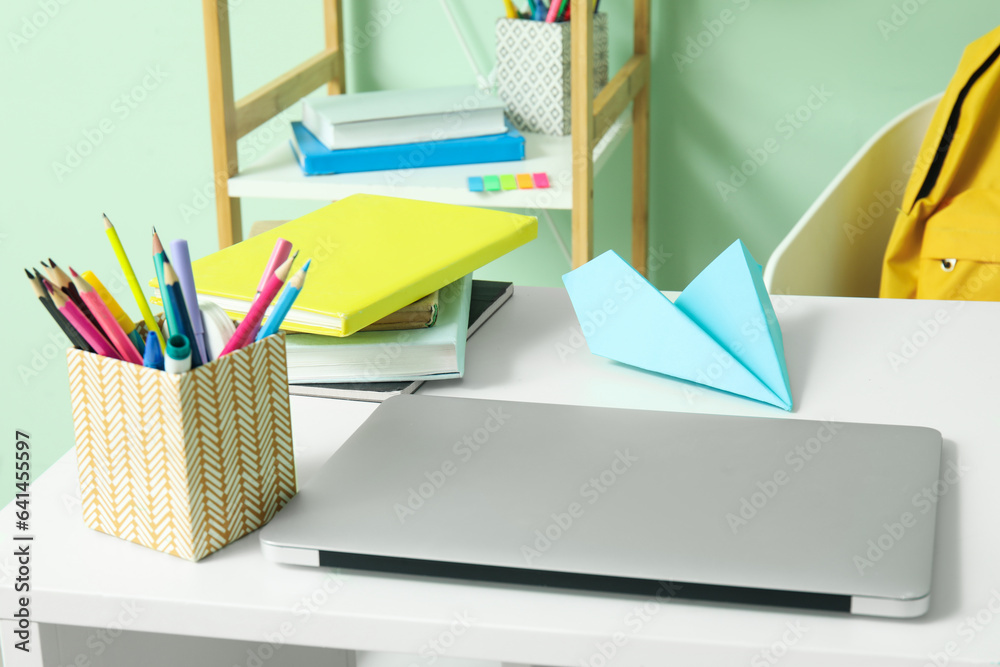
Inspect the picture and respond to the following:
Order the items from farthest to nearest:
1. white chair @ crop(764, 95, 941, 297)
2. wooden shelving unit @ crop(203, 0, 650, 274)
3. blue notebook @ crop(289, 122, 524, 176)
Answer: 1. blue notebook @ crop(289, 122, 524, 176)
2. wooden shelving unit @ crop(203, 0, 650, 274)
3. white chair @ crop(764, 95, 941, 297)

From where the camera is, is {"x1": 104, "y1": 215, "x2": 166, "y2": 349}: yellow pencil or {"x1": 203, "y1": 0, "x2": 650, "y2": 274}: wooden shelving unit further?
{"x1": 203, "y1": 0, "x2": 650, "y2": 274}: wooden shelving unit

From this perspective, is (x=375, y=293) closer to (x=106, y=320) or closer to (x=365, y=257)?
(x=365, y=257)

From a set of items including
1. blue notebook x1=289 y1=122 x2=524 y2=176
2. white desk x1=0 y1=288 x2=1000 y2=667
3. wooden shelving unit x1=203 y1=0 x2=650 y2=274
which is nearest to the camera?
white desk x1=0 y1=288 x2=1000 y2=667

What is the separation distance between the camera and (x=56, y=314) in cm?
51

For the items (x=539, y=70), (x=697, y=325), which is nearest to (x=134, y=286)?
(x=697, y=325)

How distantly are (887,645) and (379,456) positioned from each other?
291 millimetres

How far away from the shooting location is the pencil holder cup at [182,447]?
0.50 meters

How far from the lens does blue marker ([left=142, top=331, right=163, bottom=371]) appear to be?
1.63 feet

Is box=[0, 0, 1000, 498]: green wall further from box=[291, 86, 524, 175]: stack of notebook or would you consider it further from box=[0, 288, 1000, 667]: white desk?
box=[0, 288, 1000, 667]: white desk

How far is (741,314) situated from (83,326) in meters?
0.44

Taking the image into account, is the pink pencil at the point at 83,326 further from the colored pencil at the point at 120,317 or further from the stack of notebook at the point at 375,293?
the stack of notebook at the point at 375,293

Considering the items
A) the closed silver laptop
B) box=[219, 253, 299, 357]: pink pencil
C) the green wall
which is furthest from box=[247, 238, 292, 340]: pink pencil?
the green wall

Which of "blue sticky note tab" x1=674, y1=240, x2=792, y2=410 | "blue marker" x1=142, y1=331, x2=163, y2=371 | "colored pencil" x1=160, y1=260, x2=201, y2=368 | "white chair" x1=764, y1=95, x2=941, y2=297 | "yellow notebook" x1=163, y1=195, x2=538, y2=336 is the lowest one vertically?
"white chair" x1=764, y1=95, x2=941, y2=297

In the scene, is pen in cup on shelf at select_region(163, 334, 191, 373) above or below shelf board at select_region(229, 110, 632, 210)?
above
